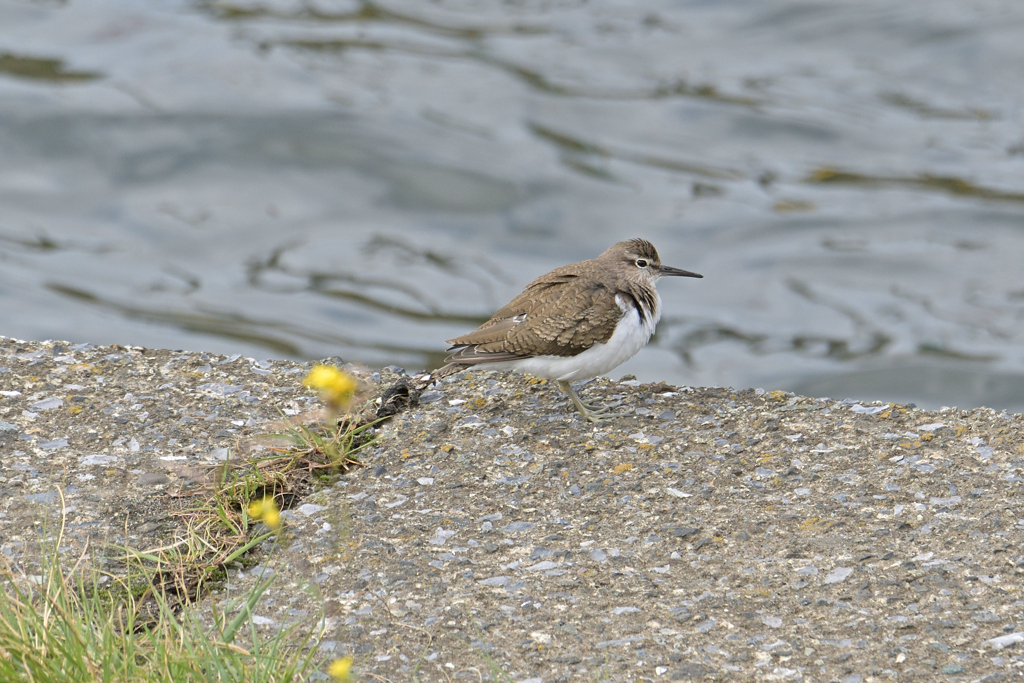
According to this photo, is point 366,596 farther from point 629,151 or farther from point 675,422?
point 629,151

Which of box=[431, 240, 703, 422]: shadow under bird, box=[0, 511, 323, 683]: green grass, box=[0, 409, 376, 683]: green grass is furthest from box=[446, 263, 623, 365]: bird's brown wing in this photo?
box=[0, 511, 323, 683]: green grass

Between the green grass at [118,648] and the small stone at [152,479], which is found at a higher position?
the green grass at [118,648]

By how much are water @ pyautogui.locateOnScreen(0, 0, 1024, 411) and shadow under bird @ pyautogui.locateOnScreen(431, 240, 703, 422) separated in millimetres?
4438

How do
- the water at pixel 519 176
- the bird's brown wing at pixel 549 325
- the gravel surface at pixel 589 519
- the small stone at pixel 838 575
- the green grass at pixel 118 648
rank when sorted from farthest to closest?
the water at pixel 519 176 → the bird's brown wing at pixel 549 325 → the small stone at pixel 838 575 → the gravel surface at pixel 589 519 → the green grass at pixel 118 648

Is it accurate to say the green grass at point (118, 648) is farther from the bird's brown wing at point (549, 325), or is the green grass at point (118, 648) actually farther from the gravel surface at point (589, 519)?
the bird's brown wing at point (549, 325)

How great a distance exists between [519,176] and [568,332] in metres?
7.14

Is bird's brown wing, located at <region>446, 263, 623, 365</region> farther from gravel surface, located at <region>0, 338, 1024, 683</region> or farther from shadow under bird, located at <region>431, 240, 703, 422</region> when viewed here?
gravel surface, located at <region>0, 338, 1024, 683</region>

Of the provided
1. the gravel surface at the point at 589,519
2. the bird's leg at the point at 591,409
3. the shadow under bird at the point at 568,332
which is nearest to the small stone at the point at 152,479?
the gravel surface at the point at 589,519

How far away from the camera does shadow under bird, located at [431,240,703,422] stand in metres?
5.11

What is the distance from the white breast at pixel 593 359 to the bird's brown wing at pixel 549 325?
3 cm

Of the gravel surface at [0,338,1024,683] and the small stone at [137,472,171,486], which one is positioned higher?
the gravel surface at [0,338,1024,683]

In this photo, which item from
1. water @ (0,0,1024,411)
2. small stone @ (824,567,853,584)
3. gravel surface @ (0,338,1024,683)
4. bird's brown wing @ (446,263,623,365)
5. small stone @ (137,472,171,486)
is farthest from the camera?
water @ (0,0,1024,411)

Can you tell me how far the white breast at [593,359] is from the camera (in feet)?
16.8

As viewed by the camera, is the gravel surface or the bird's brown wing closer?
the gravel surface
